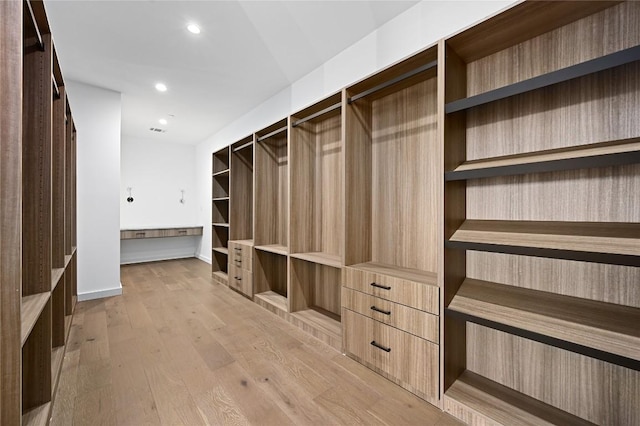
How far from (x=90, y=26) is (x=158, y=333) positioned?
292cm

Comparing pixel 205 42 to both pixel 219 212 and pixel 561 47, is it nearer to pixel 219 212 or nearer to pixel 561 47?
pixel 219 212

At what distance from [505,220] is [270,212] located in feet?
8.69

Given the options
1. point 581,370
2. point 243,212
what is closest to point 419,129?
point 581,370

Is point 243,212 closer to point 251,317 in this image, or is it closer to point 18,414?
point 251,317

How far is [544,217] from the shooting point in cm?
154

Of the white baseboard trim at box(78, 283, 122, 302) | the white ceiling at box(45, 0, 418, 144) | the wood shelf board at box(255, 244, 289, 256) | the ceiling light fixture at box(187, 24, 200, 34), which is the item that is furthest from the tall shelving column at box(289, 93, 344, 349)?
the white baseboard trim at box(78, 283, 122, 302)

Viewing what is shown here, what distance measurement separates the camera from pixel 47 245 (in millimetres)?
1516

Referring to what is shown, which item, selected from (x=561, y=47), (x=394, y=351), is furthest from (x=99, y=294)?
(x=561, y=47)

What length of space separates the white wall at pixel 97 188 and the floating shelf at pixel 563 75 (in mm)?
4207

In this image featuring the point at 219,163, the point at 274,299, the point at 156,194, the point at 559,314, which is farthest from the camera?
the point at 156,194

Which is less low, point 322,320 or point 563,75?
point 563,75

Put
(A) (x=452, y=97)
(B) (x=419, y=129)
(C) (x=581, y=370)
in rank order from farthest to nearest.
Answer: (B) (x=419, y=129)
(A) (x=452, y=97)
(C) (x=581, y=370)

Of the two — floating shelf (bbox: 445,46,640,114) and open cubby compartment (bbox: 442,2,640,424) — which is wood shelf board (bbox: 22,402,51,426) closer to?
open cubby compartment (bbox: 442,2,640,424)

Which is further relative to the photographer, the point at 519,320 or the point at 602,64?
the point at 519,320
